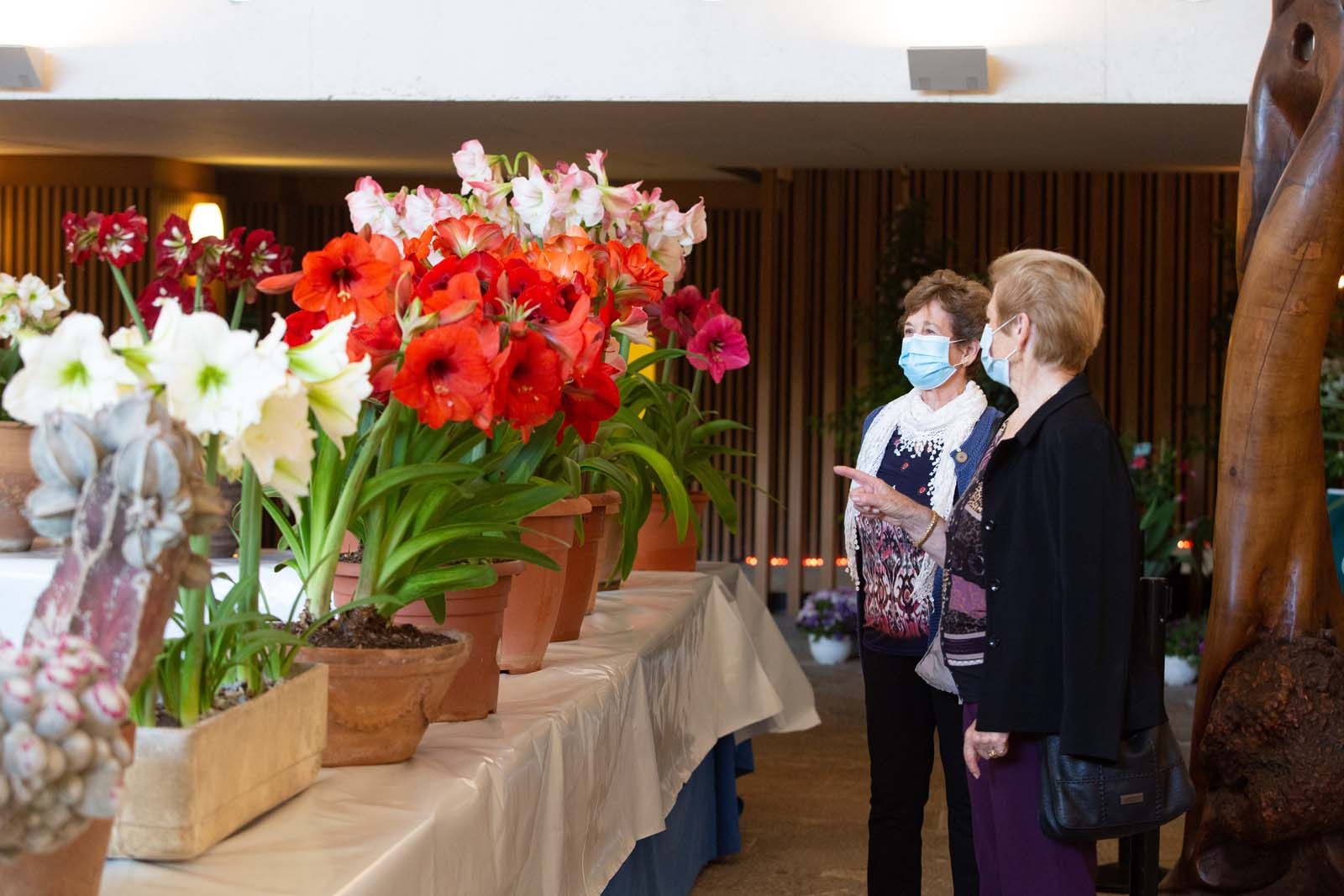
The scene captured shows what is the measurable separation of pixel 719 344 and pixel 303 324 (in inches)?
50.5

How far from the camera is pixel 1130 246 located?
7.69m

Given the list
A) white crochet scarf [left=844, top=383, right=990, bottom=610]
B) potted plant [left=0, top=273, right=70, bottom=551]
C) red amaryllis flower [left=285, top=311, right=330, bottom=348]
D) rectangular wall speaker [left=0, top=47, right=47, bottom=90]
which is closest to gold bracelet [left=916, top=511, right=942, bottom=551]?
white crochet scarf [left=844, top=383, right=990, bottom=610]

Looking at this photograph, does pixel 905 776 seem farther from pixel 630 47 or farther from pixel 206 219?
pixel 206 219

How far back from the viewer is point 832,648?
23.6 ft

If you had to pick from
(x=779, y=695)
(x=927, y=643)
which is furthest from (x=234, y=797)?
(x=779, y=695)

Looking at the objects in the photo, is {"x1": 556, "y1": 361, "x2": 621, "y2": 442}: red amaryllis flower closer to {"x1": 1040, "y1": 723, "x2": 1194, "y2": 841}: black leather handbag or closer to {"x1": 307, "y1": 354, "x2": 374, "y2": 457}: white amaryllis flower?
{"x1": 307, "y1": 354, "x2": 374, "y2": 457}: white amaryllis flower

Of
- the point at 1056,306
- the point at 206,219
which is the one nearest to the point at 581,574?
the point at 1056,306

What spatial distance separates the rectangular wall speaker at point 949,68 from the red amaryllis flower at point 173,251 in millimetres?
3005

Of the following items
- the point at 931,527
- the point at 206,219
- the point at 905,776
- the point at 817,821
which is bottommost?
the point at 817,821

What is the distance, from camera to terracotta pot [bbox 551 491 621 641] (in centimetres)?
241

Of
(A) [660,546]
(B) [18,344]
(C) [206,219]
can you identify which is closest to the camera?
(B) [18,344]

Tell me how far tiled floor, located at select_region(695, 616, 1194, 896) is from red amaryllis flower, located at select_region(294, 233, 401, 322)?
2.55 metres

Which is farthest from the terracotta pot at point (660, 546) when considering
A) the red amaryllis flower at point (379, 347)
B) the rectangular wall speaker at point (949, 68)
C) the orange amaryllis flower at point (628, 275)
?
the rectangular wall speaker at point (949, 68)

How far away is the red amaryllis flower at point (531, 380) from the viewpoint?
5.06ft
